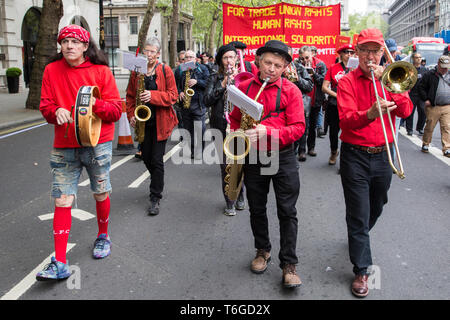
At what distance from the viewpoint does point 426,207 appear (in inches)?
220

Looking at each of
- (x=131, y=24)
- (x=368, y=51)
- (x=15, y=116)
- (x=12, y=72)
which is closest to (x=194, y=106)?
(x=368, y=51)

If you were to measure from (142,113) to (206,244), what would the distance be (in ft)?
5.79

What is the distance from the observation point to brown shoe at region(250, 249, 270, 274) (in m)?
3.78

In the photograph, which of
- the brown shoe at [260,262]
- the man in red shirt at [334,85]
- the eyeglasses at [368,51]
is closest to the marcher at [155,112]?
the brown shoe at [260,262]

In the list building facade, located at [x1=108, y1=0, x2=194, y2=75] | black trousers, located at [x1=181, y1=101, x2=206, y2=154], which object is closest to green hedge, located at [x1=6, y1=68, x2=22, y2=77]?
black trousers, located at [x1=181, y1=101, x2=206, y2=154]

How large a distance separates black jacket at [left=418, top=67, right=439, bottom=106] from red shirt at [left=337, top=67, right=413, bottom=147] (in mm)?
5548

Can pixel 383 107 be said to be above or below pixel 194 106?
above

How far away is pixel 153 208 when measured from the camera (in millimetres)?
5336

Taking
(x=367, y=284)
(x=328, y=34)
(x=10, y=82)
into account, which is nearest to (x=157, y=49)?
(x=367, y=284)

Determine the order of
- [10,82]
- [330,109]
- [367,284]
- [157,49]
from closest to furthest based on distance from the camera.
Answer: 1. [367,284]
2. [157,49]
3. [330,109]
4. [10,82]

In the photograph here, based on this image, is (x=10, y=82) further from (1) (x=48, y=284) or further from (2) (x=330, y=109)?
(1) (x=48, y=284)

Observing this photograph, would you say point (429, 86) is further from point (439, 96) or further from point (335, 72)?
point (335, 72)

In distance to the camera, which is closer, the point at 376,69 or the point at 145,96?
the point at 376,69
